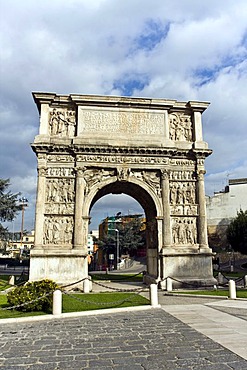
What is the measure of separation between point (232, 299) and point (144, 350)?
26.4ft

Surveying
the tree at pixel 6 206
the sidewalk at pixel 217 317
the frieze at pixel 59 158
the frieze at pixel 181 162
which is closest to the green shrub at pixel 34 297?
the sidewalk at pixel 217 317

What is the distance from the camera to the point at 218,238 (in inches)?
1866

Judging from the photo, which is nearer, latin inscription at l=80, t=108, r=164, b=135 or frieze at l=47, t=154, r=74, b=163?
frieze at l=47, t=154, r=74, b=163

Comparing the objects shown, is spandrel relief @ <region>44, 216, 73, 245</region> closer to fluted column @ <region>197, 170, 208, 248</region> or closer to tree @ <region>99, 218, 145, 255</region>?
fluted column @ <region>197, 170, 208, 248</region>

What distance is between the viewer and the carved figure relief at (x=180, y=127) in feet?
66.8

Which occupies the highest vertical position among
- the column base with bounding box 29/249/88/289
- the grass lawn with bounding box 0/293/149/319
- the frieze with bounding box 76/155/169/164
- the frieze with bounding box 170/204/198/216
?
the frieze with bounding box 76/155/169/164

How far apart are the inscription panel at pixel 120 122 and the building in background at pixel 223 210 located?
31.0 meters

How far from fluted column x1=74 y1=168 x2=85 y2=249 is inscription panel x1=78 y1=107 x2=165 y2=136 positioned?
2749 millimetres

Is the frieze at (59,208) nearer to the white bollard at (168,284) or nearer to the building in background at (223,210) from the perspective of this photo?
the white bollard at (168,284)

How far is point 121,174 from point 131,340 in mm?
12417

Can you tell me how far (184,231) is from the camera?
63.1 feet

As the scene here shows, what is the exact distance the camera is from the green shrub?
1096cm

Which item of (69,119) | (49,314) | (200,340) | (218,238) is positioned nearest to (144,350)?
(200,340)

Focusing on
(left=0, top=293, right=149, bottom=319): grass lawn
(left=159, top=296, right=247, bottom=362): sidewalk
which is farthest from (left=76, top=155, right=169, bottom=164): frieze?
(left=159, top=296, right=247, bottom=362): sidewalk
